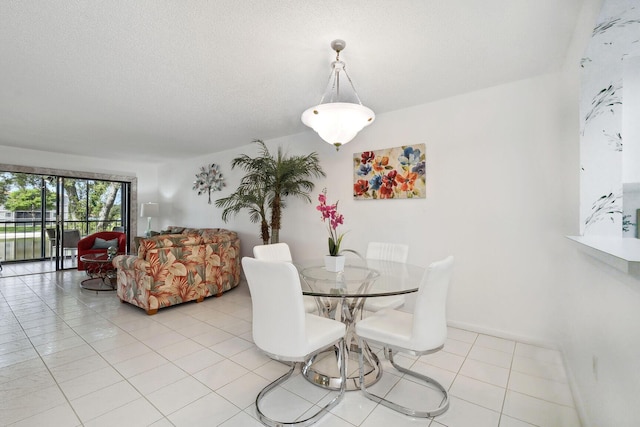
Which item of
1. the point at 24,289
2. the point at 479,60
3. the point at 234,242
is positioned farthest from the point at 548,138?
the point at 24,289

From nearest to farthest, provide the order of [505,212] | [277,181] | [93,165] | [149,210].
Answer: [505,212]
[277,181]
[93,165]
[149,210]

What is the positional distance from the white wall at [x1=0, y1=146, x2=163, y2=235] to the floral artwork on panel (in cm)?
563

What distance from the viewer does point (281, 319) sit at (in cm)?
159

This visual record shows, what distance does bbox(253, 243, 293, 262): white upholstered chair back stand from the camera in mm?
2729

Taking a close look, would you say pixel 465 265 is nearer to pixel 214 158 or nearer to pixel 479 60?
pixel 479 60

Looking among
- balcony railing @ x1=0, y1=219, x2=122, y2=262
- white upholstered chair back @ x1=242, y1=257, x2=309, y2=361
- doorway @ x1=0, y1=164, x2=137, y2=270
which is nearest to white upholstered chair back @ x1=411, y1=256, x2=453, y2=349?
white upholstered chair back @ x1=242, y1=257, x2=309, y2=361

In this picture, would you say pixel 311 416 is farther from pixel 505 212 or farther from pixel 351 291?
pixel 505 212

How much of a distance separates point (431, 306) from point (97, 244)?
646cm

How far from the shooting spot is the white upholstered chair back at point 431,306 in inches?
62.3

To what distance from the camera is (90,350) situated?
2.49 metres

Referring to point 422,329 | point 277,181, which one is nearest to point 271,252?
point 277,181

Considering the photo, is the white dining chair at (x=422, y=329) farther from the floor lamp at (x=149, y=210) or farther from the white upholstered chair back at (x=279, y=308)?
the floor lamp at (x=149, y=210)

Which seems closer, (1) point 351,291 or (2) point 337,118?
(1) point 351,291

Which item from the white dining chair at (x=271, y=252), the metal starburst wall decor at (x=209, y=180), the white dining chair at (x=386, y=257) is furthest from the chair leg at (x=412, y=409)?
the metal starburst wall decor at (x=209, y=180)
